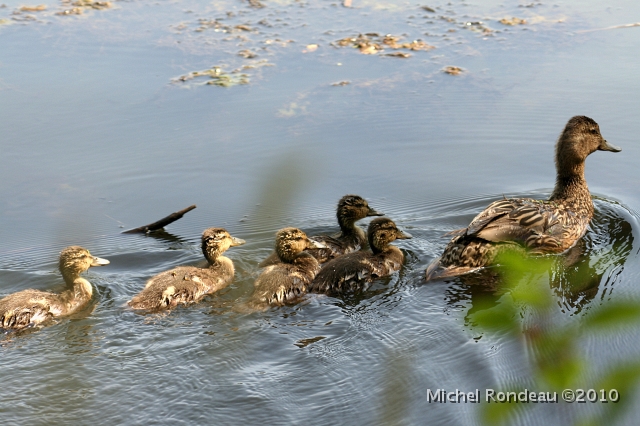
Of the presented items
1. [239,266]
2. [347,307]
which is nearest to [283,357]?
[347,307]

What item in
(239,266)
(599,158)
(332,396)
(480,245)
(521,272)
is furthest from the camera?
(599,158)

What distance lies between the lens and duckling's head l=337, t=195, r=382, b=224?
20.2 feet

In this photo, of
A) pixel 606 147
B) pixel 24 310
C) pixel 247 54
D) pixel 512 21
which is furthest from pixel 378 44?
pixel 24 310

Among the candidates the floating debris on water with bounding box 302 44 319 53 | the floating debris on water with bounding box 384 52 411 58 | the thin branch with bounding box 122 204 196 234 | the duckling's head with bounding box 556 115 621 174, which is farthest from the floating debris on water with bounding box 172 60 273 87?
the duckling's head with bounding box 556 115 621 174

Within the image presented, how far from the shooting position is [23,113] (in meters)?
7.81

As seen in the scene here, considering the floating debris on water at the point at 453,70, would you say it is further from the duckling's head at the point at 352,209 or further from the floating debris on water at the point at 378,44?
the duckling's head at the point at 352,209

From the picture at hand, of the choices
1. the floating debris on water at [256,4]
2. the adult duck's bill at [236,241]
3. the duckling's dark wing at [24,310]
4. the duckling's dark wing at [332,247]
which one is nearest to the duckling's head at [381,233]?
the duckling's dark wing at [332,247]

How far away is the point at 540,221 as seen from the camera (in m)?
5.91

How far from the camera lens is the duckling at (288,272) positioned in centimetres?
518

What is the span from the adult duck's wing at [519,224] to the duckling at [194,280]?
178cm

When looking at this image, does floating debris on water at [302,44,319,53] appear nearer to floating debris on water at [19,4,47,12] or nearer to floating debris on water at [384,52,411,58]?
floating debris on water at [384,52,411,58]

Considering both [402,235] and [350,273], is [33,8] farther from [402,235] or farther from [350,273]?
[350,273]

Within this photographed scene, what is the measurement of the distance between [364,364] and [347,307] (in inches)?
36.9

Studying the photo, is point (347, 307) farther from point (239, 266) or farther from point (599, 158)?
point (599, 158)
